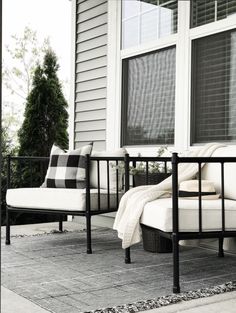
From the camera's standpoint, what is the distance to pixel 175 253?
2088 mm

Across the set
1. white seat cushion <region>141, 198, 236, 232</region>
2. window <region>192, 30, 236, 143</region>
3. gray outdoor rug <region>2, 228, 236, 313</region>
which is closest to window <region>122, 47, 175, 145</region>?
window <region>192, 30, 236, 143</region>

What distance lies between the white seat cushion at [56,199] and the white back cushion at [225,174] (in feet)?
2.45

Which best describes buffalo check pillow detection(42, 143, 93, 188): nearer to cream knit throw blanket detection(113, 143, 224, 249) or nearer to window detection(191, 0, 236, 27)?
cream knit throw blanket detection(113, 143, 224, 249)

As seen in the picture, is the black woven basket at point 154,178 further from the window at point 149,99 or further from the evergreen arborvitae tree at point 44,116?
the evergreen arborvitae tree at point 44,116

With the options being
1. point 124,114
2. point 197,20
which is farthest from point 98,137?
point 197,20

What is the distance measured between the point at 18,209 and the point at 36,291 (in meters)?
1.27

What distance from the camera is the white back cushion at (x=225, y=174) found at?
99.0 inches

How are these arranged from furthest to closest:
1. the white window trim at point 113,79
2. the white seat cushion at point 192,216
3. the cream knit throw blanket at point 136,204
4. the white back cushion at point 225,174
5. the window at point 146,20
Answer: the white window trim at point 113,79, the window at point 146,20, the white back cushion at point 225,174, the cream knit throw blanket at point 136,204, the white seat cushion at point 192,216

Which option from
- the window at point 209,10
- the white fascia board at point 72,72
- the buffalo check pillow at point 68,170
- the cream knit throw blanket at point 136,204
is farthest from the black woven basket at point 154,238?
the white fascia board at point 72,72

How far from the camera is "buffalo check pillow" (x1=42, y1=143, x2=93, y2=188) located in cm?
339

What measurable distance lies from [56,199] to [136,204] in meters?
0.80

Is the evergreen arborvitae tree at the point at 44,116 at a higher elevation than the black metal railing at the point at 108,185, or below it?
higher

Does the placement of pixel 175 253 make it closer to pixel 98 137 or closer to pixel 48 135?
pixel 98 137

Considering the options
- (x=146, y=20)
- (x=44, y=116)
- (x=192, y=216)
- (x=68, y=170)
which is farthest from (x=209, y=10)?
(x=44, y=116)
